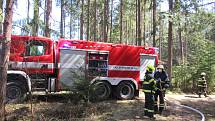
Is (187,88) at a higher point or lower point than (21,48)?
lower

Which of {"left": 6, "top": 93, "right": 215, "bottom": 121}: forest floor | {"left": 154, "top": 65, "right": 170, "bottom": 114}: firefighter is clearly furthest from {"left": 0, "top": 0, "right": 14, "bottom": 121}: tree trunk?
{"left": 154, "top": 65, "right": 170, "bottom": 114}: firefighter

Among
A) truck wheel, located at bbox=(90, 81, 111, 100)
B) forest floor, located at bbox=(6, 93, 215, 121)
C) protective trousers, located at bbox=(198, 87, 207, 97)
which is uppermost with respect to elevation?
truck wheel, located at bbox=(90, 81, 111, 100)

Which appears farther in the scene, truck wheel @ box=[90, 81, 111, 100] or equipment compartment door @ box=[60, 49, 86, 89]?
truck wheel @ box=[90, 81, 111, 100]

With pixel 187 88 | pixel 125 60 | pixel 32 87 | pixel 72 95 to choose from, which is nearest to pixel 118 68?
pixel 125 60

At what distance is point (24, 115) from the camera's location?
37.0 ft

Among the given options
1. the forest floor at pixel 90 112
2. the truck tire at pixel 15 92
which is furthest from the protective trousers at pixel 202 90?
the truck tire at pixel 15 92

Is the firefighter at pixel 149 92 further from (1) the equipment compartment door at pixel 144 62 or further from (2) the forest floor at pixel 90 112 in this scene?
(1) the equipment compartment door at pixel 144 62

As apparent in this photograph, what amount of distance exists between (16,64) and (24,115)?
2851 mm

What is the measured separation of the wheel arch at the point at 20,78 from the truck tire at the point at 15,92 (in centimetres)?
19

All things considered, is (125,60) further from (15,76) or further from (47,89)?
(15,76)

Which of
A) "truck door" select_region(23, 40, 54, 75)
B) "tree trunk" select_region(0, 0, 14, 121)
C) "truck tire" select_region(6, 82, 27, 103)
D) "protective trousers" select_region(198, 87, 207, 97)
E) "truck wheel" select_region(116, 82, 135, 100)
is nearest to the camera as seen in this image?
"tree trunk" select_region(0, 0, 14, 121)

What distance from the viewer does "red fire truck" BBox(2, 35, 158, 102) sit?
13.4m

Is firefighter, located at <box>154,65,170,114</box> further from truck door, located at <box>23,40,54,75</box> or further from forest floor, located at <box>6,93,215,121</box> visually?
truck door, located at <box>23,40,54,75</box>

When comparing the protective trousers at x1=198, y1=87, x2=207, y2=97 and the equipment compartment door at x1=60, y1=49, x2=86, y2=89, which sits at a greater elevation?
the equipment compartment door at x1=60, y1=49, x2=86, y2=89
